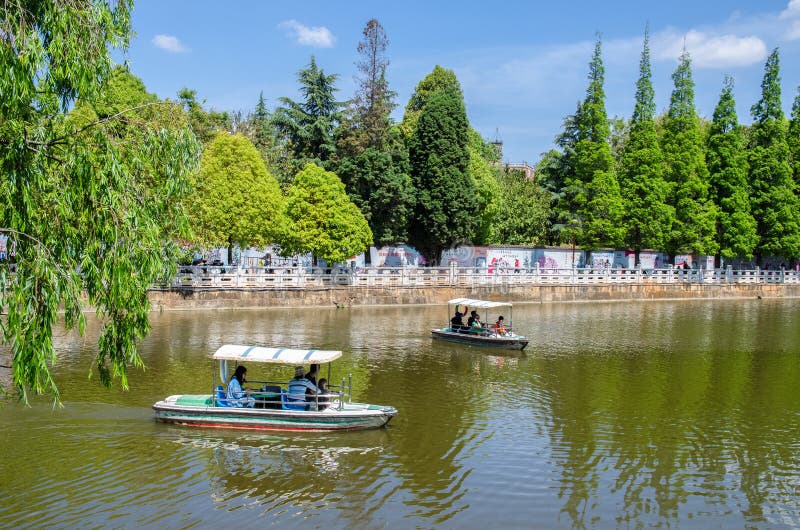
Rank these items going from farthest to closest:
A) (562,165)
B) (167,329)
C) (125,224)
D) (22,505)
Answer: (562,165) < (167,329) < (22,505) < (125,224)

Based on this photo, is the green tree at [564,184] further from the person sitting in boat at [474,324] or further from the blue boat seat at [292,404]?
the blue boat seat at [292,404]

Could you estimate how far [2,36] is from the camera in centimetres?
895

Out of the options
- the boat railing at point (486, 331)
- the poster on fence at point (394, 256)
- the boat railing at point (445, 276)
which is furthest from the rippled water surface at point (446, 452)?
the poster on fence at point (394, 256)

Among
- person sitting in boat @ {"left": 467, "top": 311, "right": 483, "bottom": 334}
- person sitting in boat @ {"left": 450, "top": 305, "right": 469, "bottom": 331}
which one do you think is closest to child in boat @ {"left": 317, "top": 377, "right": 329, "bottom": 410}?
person sitting in boat @ {"left": 467, "top": 311, "right": 483, "bottom": 334}

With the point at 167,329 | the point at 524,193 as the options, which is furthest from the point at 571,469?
the point at 524,193

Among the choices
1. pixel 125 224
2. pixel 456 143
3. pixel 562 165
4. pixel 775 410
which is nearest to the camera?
pixel 125 224

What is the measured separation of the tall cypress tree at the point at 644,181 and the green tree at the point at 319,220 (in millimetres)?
22346

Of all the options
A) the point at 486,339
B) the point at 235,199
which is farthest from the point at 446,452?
the point at 235,199

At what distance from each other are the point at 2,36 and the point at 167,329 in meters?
21.4

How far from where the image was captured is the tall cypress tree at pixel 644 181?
162 ft

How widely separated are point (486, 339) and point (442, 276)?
54.4ft

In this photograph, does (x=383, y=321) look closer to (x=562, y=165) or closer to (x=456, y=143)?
(x=456, y=143)

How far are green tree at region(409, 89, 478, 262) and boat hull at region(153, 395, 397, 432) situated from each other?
2939 centimetres

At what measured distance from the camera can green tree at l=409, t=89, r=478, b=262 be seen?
1734 inches
